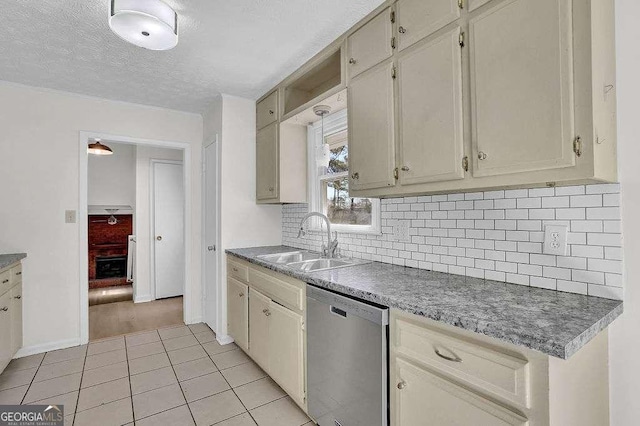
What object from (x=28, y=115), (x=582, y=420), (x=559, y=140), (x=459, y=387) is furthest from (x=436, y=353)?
(x=28, y=115)

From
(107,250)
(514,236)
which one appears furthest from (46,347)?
(514,236)

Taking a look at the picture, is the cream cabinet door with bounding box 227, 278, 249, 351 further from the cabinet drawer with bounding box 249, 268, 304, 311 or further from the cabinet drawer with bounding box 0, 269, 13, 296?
the cabinet drawer with bounding box 0, 269, 13, 296

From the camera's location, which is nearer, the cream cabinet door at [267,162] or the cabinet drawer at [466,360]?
the cabinet drawer at [466,360]

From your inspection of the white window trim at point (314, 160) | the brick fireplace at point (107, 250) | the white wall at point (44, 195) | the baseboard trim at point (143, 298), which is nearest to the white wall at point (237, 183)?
the white window trim at point (314, 160)

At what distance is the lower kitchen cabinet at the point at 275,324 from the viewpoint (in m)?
1.91

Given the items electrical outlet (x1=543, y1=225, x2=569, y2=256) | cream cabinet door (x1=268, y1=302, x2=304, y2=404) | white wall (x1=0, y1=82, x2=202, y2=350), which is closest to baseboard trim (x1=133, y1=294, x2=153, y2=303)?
white wall (x1=0, y1=82, x2=202, y2=350)

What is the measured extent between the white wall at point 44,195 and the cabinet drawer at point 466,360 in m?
3.19

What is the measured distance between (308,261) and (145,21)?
1763 millimetres

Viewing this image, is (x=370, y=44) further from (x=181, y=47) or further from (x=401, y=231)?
(x=181, y=47)

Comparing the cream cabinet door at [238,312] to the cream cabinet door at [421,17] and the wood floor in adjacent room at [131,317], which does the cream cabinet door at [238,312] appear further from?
the cream cabinet door at [421,17]

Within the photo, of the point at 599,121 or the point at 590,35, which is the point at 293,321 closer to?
the point at 599,121

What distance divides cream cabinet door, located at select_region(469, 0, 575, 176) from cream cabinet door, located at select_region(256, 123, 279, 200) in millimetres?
1874

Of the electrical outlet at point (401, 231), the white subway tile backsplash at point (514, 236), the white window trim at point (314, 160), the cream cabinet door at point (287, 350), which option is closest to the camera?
the white subway tile backsplash at point (514, 236)

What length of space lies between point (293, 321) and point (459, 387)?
109 cm
